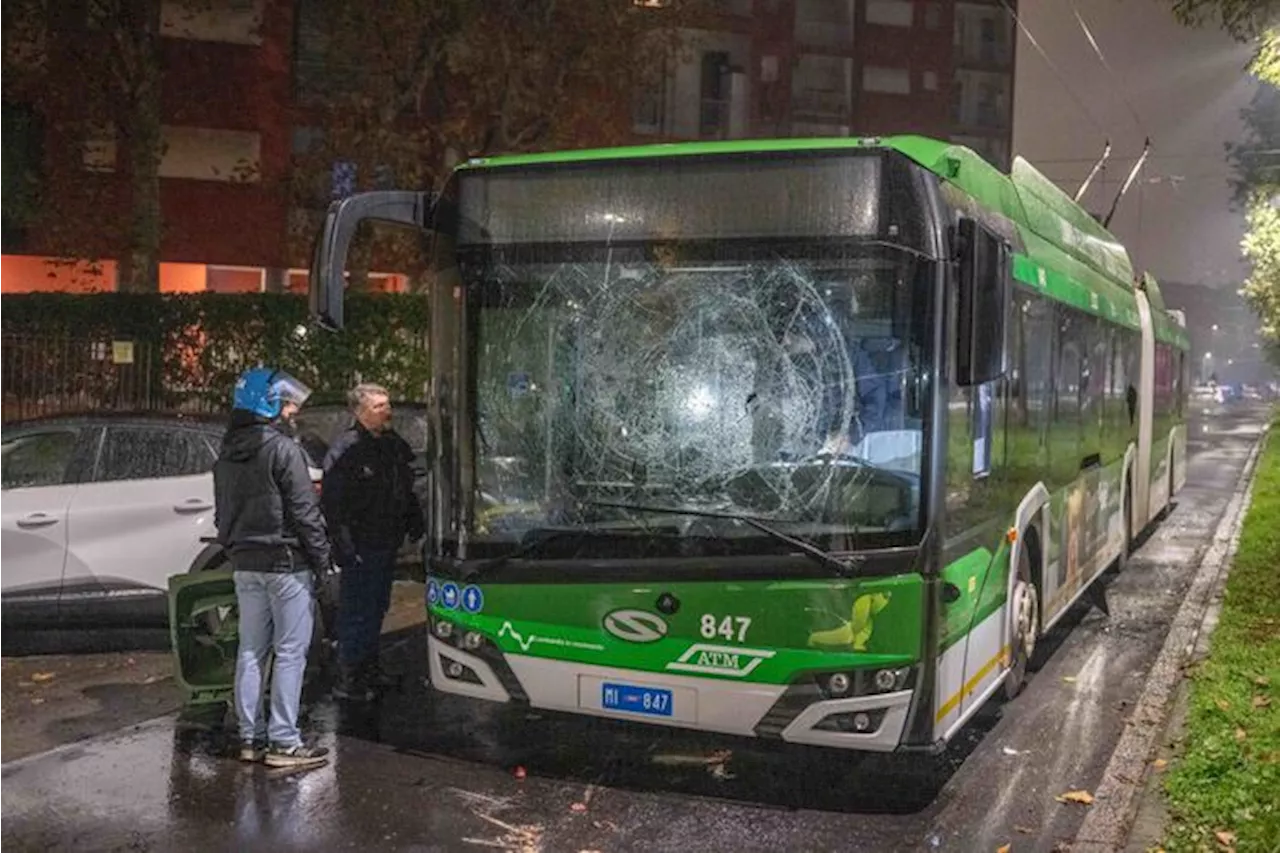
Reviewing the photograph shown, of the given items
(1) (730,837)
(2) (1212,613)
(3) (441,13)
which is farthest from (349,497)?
(3) (441,13)

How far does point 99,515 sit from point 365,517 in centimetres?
231

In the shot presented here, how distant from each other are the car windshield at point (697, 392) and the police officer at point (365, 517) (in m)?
1.59

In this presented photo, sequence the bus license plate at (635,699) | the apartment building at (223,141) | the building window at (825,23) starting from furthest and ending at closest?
the building window at (825,23) → the apartment building at (223,141) → the bus license plate at (635,699)

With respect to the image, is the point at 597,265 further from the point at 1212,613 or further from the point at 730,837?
the point at 1212,613

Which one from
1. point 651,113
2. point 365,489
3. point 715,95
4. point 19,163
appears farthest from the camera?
point 715,95

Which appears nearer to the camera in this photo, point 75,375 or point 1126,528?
point 1126,528

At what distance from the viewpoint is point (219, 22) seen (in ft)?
→ 97.2

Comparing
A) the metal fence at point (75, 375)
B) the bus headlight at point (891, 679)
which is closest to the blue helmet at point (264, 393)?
the bus headlight at point (891, 679)

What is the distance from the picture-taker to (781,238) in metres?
5.70

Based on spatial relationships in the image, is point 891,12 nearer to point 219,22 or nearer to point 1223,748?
point 219,22

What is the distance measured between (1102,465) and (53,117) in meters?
23.1

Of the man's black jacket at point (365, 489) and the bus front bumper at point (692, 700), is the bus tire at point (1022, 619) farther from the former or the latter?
the man's black jacket at point (365, 489)

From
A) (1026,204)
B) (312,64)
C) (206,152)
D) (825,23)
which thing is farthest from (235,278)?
(825,23)

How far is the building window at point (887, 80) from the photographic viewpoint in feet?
171
